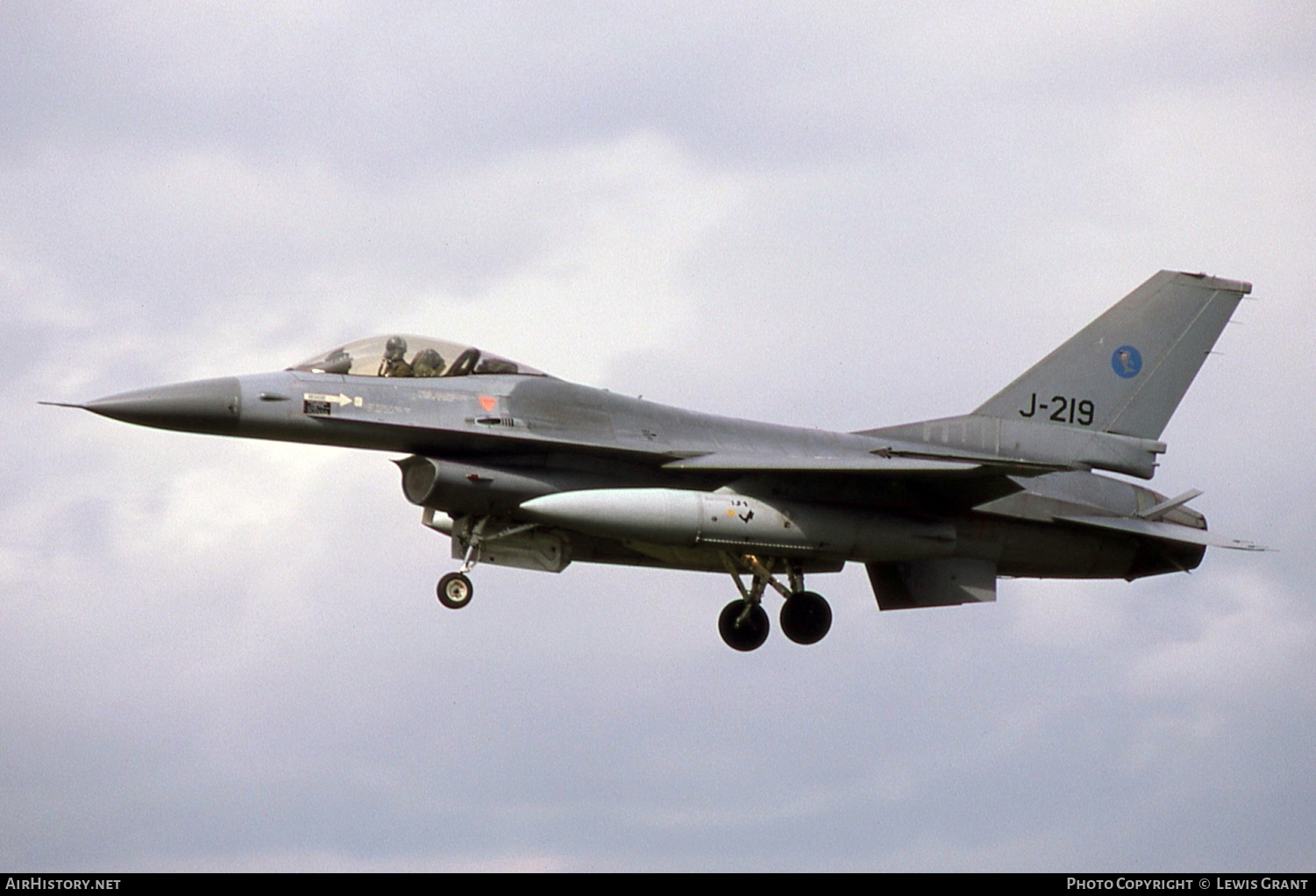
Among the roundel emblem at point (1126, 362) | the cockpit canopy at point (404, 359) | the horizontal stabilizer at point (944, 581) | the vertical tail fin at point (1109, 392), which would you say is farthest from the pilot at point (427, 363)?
the roundel emblem at point (1126, 362)

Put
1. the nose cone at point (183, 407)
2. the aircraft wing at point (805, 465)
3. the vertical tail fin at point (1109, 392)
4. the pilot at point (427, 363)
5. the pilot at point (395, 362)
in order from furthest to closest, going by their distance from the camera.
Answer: the vertical tail fin at point (1109, 392), the aircraft wing at point (805, 465), the pilot at point (427, 363), the pilot at point (395, 362), the nose cone at point (183, 407)

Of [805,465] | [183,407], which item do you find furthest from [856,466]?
[183,407]

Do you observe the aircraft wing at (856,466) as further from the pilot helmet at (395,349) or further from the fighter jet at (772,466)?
the pilot helmet at (395,349)

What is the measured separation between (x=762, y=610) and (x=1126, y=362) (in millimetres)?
6112

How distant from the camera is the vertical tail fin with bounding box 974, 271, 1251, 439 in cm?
2514

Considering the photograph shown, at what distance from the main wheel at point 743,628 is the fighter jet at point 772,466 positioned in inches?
1.0

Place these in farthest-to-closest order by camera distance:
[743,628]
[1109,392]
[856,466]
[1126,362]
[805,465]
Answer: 1. [1126,362]
2. [1109,392]
3. [743,628]
4. [856,466]
5. [805,465]

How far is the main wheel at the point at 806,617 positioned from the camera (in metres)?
23.7

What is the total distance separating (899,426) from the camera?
24.9 metres

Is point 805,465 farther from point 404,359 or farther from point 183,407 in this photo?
point 183,407

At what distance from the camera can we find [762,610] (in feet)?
79.0
